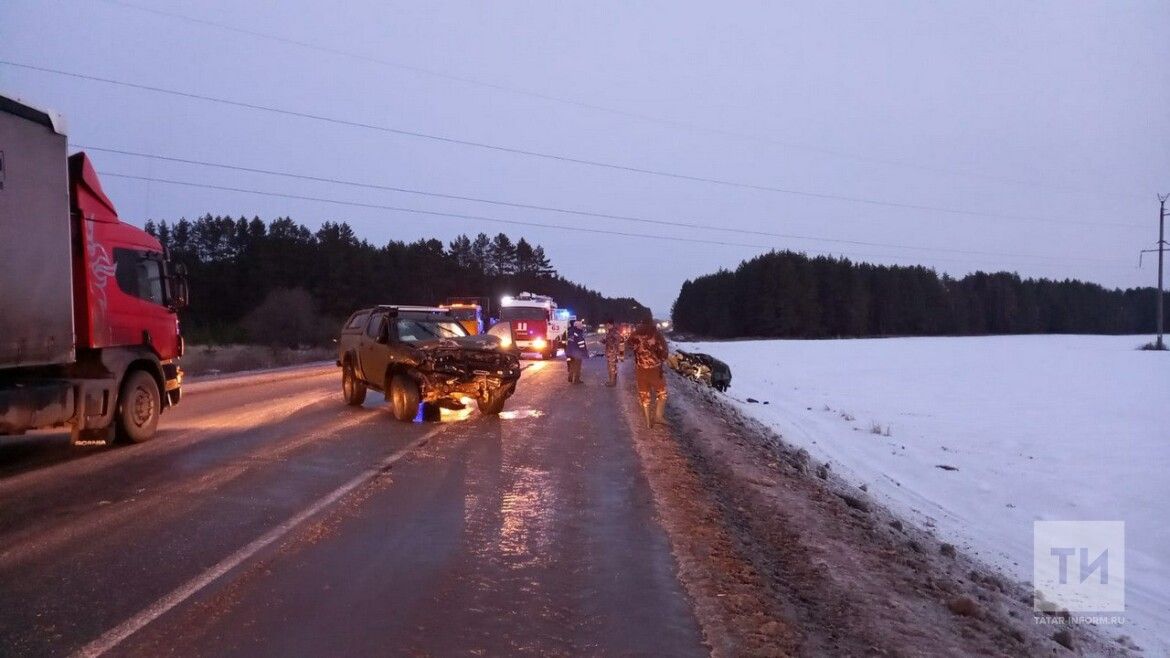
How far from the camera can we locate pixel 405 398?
16.4 meters

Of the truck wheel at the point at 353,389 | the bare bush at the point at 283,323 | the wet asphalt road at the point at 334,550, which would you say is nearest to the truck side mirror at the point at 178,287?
the wet asphalt road at the point at 334,550

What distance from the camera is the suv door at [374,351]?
17280mm

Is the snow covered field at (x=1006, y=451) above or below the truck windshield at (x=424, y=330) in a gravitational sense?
below

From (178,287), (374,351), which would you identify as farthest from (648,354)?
(178,287)

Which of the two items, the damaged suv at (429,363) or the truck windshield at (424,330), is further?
the truck windshield at (424,330)

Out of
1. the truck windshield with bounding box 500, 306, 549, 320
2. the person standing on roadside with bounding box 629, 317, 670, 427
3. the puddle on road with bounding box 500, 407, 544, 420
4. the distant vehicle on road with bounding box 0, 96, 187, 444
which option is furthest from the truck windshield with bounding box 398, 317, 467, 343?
the truck windshield with bounding box 500, 306, 549, 320

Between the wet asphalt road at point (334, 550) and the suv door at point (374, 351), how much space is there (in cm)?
343

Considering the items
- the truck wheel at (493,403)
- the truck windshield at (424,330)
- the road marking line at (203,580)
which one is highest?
the truck windshield at (424,330)

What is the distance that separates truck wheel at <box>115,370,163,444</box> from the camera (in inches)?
520

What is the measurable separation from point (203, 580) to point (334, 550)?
44.6 inches

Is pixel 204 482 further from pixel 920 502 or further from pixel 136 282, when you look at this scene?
pixel 920 502

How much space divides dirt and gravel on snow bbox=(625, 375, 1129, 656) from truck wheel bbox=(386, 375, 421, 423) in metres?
5.36

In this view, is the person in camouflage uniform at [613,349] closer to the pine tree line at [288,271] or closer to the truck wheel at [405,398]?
the truck wheel at [405,398]

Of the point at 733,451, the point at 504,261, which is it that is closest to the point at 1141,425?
the point at 733,451
